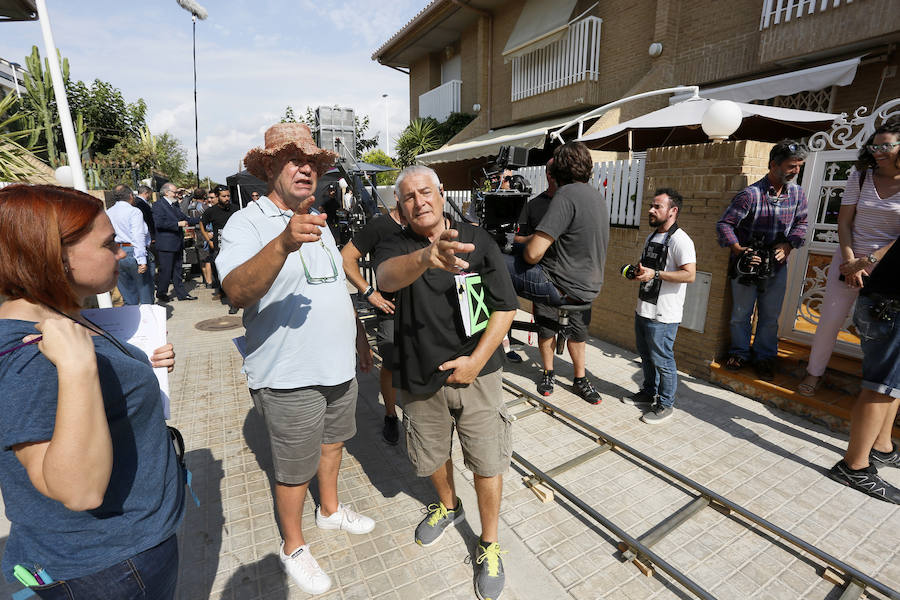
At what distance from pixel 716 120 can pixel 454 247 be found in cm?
415

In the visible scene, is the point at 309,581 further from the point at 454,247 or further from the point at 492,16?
the point at 492,16

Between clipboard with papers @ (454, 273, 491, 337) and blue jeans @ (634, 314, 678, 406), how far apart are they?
2.19 metres

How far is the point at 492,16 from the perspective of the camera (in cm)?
1452

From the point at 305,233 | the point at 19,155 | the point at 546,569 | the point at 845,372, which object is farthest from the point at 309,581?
the point at 19,155

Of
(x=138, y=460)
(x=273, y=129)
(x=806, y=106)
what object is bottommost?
(x=138, y=460)

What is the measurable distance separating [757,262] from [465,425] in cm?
331

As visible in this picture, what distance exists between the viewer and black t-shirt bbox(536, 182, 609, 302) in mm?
3508

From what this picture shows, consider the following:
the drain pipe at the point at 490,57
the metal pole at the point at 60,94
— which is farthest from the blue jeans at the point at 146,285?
the drain pipe at the point at 490,57

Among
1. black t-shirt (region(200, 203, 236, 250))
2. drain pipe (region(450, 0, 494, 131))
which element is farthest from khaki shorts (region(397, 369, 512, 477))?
drain pipe (region(450, 0, 494, 131))

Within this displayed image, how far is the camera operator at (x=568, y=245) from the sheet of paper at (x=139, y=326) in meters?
2.71

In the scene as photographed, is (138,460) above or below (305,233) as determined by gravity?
below

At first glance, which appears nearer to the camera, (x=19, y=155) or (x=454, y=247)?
(x=454, y=247)

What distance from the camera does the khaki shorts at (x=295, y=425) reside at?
2012 millimetres

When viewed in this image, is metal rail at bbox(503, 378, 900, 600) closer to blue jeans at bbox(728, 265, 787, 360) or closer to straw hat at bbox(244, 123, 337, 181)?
blue jeans at bbox(728, 265, 787, 360)
